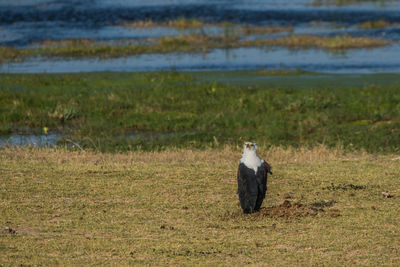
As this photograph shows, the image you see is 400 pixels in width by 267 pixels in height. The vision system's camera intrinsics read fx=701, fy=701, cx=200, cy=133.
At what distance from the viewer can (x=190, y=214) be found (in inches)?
374

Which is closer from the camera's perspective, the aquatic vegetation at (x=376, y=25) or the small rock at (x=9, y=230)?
the small rock at (x=9, y=230)

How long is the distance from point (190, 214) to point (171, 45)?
3426 cm

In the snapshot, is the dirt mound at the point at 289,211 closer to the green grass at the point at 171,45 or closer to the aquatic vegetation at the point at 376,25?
the green grass at the point at 171,45

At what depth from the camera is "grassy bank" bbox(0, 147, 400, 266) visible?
7.68 m

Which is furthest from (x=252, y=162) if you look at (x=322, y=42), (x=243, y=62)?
(x=322, y=42)

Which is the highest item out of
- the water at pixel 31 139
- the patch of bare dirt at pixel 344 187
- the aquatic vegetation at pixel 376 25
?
the patch of bare dirt at pixel 344 187

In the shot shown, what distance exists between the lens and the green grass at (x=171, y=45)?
4062 centimetres

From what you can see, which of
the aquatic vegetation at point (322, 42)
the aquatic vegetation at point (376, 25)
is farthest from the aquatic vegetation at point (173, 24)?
the aquatic vegetation at point (376, 25)

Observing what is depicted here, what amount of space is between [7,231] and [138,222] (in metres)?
1.64

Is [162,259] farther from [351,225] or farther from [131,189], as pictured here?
[131,189]

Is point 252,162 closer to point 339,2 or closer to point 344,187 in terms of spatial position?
point 344,187

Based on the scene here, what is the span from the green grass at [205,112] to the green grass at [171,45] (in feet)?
39.4

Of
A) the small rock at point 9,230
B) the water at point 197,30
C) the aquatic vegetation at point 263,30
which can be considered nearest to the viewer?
the small rock at point 9,230

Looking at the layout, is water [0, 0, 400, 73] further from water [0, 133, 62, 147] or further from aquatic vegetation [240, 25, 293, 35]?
water [0, 133, 62, 147]
